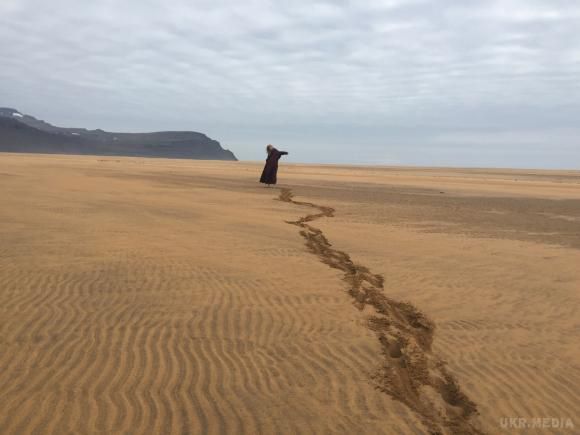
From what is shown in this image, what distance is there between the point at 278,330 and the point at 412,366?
1.55 metres

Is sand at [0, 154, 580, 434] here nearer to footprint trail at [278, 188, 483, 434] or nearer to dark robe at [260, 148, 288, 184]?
footprint trail at [278, 188, 483, 434]

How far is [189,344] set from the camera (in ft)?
18.0

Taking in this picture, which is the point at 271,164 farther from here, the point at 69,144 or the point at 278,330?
the point at 69,144

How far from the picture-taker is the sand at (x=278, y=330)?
424 centimetres

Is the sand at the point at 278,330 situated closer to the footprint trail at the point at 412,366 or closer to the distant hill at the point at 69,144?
the footprint trail at the point at 412,366

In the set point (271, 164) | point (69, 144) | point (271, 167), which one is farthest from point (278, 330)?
point (69, 144)

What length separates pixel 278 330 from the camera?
603 centimetres

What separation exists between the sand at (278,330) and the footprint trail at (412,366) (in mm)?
24

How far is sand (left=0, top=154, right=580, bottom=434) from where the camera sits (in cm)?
424

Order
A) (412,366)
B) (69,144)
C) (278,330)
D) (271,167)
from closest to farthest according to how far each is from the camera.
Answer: (412,366)
(278,330)
(271,167)
(69,144)

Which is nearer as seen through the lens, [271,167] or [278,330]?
[278,330]

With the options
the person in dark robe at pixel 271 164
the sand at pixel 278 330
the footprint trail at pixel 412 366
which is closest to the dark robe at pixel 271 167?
the person in dark robe at pixel 271 164

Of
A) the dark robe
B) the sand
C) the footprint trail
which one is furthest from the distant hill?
the footprint trail

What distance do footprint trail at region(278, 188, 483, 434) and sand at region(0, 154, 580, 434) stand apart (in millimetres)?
24
